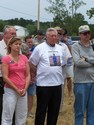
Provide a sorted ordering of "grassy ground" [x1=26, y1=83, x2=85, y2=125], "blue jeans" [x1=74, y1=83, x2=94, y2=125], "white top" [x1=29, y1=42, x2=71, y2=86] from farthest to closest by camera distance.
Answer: "grassy ground" [x1=26, y1=83, x2=85, y2=125] < "blue jeans" [x1=74, y1=83, x2=94, y2=125] < "white top" [x1=29, y1=42, x2=71, y2=86]

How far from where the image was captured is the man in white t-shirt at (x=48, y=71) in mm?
5293

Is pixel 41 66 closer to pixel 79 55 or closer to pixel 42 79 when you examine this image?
pixel 42 79

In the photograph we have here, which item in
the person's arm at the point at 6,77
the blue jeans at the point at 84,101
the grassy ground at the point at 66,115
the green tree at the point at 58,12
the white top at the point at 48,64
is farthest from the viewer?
the green tree at the point at 58,12

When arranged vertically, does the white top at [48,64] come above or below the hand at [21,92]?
above

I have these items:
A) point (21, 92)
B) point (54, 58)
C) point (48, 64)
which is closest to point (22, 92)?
point (21, 92)

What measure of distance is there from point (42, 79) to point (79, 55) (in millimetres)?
679

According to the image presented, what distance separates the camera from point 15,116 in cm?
525

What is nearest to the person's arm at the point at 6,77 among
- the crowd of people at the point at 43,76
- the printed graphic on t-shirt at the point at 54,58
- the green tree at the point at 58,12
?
the crowd of people at the point at 43,76

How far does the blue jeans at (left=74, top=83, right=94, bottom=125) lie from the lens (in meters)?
5.42

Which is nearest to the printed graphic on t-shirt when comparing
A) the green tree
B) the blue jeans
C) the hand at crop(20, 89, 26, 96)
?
the blue jeans

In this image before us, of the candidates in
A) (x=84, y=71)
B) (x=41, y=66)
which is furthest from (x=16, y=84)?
(x=84, y=71)

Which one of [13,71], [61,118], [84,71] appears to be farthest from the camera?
[61,118]

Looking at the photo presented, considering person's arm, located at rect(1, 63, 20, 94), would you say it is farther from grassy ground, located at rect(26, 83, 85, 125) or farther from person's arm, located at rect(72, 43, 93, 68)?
grassy ground, located at rect(26, 83, 85, 125)

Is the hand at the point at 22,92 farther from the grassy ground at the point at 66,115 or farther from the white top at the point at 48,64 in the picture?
the grassy ground at the point at 66,115
